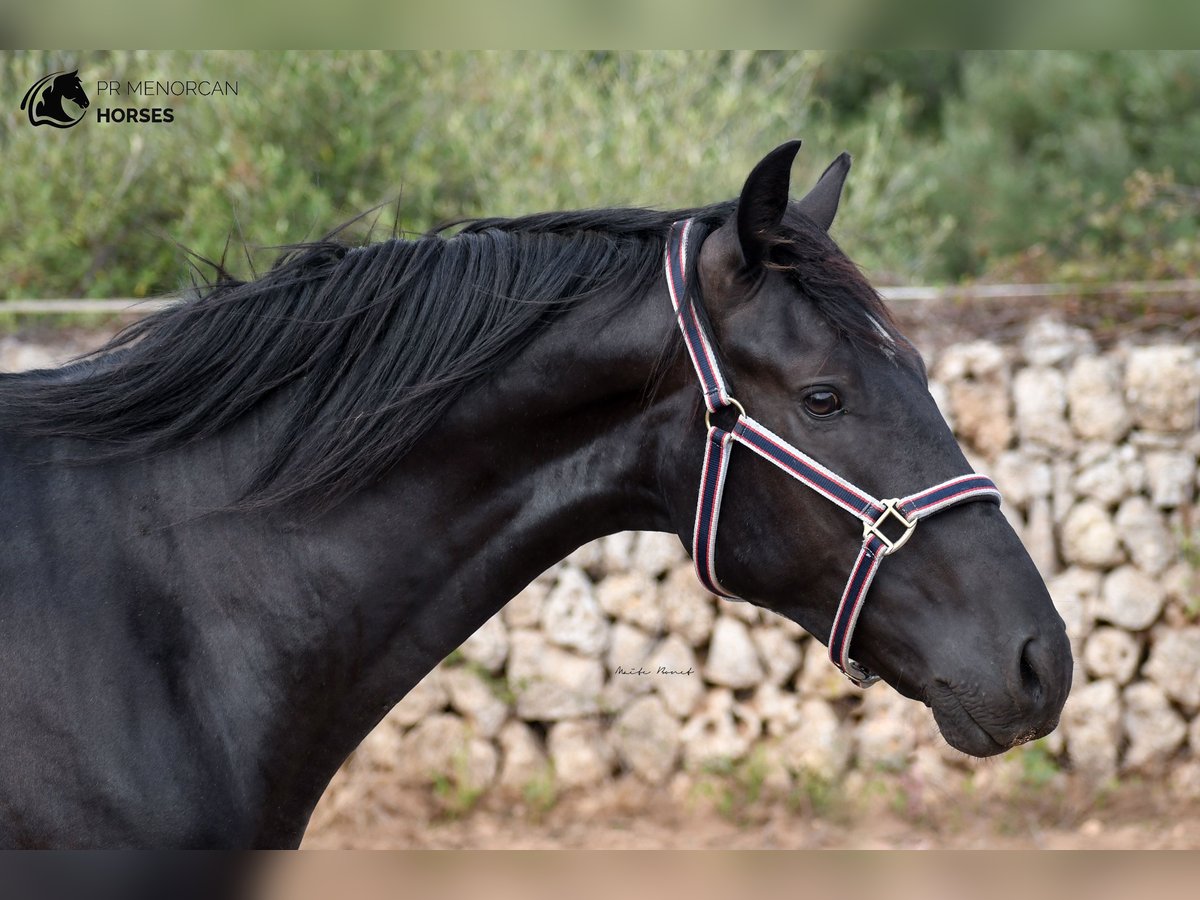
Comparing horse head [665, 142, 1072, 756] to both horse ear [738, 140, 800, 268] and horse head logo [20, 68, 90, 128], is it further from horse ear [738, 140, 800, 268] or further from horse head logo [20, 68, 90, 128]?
horse head logo [20, 68, 90, 128]

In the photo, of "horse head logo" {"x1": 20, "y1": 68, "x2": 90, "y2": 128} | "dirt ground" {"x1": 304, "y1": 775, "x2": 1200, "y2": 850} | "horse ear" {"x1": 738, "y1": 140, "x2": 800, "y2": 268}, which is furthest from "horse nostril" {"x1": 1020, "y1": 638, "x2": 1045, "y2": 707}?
"dirt ground" {"x1": 304, "y1": 775, "x2": 1200, "y2": 850}

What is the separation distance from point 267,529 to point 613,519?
725 millimetres

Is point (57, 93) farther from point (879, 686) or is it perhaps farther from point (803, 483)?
point (879, 686)

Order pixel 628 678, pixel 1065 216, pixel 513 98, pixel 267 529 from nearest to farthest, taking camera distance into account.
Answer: pixel 267 529 < pixel 628 678 < pixel 513 98 < pixel 1065 216

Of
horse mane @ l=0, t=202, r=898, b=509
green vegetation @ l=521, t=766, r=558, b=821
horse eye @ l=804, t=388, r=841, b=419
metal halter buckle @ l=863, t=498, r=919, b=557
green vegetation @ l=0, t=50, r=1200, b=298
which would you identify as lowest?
green vegetation @ l=521, t=766, r=558, b=821

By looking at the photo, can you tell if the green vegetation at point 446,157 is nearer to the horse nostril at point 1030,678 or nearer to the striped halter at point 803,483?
the striped halter at point 803,483

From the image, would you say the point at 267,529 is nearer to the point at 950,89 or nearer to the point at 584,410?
the point at 584,410

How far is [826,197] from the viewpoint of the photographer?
8.19 ft

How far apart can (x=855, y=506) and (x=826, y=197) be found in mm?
824

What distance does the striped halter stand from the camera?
2047 mm

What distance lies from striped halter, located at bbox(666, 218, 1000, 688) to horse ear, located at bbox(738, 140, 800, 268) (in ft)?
0.47

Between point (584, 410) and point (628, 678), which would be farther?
point (628, 678)
